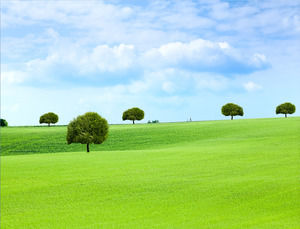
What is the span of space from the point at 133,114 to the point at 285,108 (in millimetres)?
33195

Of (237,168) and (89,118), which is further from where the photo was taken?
(89,118)

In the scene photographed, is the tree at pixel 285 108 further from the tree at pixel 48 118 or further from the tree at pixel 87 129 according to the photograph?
the tree at pixel 87 129

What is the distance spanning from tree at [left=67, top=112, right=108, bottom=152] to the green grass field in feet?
24.2

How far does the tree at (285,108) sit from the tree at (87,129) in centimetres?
5511

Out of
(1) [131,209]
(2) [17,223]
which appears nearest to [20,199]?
(2) [17,223]

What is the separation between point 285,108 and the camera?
82.4 metres

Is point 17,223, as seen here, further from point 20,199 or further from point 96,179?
point 96,179

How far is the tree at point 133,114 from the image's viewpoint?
82125mm

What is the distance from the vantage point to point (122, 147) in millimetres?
48781

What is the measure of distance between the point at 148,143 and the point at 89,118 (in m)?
13.6

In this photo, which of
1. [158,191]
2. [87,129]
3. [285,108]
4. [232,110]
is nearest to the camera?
[158,191]

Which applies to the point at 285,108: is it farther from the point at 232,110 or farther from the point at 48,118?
the point at 48,118

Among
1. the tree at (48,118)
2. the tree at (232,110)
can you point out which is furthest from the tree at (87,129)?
the tree at (48,118)

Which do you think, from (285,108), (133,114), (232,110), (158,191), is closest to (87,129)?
(158,191)
